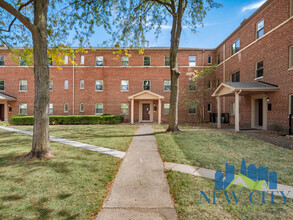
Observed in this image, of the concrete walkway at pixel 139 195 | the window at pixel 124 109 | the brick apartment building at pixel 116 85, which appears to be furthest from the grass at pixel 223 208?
the window at pixel 124 109

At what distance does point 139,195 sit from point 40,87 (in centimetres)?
422

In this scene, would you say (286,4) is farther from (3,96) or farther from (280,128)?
(3,96)

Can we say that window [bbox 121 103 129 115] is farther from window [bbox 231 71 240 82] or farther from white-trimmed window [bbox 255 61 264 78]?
white-trimmed window [bbox 255 61 264 78]

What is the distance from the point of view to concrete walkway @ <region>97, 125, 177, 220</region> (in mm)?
2195

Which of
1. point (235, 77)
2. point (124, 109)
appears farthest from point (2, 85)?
point (235, 77)

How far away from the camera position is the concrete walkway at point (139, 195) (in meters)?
2.20

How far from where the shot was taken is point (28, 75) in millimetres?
18609

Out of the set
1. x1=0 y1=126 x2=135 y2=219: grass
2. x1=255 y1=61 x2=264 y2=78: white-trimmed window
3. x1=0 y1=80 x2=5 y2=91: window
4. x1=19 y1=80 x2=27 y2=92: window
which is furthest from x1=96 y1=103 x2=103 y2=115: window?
x1=255 y1=61 x2=264 y2=78: white-trimmed window

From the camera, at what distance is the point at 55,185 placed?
2.99m

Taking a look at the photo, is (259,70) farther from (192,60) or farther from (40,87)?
(40,87)

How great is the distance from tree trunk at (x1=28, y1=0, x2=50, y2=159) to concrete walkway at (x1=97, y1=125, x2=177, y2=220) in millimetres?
2684

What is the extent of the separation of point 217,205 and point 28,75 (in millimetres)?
23542

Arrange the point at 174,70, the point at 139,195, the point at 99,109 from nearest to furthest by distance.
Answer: the point at 139,195
the point at 174,70
the point at 99,109

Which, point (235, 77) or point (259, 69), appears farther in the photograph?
point (235, 77)
